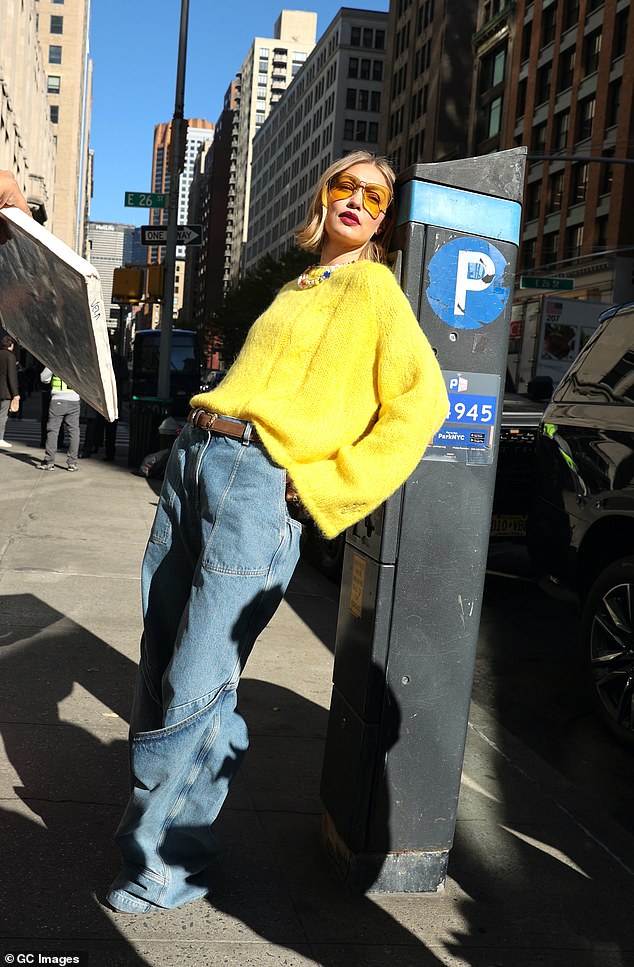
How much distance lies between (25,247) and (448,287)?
118 cm

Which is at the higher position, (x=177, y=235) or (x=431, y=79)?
(x=431, y=79)

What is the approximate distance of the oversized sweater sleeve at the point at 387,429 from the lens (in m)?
2.62

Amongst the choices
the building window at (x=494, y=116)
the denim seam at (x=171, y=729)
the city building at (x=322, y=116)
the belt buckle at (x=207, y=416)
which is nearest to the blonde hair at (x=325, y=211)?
the belt buckle at (x=207, y=416)

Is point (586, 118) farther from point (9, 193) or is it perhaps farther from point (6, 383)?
point (9, 193)

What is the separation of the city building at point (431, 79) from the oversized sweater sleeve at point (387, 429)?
66245mm

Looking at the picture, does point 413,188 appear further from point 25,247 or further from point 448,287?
point 25,247

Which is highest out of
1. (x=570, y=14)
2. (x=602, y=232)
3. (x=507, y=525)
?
(x=570, y=14)

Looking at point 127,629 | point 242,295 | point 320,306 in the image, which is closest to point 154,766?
point 320,306

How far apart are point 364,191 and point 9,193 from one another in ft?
3.16

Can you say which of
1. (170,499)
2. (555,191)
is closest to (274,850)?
A: (170,499)

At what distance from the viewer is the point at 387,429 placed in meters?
2.62

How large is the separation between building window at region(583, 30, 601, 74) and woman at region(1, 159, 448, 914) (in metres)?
48.0

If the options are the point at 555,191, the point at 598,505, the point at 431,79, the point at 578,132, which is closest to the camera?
the point at 598,505

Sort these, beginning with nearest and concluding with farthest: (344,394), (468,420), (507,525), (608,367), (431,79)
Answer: (344,394) < (468,420) < (608,367) < (507,525) < (431,79)
